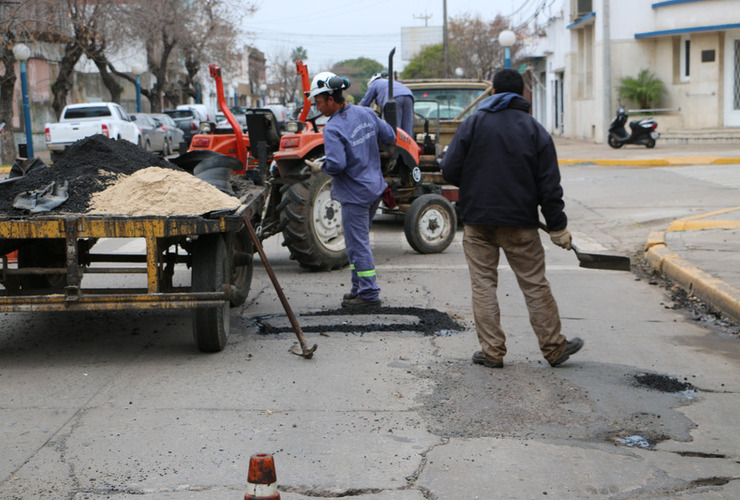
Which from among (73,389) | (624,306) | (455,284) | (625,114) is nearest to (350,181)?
(455,284)

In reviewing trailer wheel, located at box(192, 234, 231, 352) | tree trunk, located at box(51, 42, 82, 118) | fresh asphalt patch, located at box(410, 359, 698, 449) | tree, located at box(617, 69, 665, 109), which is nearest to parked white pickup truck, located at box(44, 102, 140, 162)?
tree trunk, located at box(51, 42, 82, 118)

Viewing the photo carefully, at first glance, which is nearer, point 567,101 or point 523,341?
point 523,341

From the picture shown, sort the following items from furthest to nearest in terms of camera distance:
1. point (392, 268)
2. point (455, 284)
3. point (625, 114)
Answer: point (625, 114), point (392, 268), point (455, 284)

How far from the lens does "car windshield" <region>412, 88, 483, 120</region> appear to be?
52.1 ft

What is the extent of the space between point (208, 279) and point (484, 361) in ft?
6.25

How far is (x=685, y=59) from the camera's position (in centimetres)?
3183

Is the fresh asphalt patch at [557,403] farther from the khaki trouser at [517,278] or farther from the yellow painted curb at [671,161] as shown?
the yellow painted curb at [671,161]

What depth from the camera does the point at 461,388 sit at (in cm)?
558

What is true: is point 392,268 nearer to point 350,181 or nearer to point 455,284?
point 455,284

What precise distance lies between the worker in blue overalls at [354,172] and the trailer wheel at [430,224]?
2.77 metres

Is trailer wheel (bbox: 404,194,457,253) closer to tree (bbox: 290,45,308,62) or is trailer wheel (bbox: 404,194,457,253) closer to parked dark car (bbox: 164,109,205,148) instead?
parked dark car (bbox: 164,109,205,148)

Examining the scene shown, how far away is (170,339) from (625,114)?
77.5 feet

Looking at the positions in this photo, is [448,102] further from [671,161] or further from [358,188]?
[671,161]

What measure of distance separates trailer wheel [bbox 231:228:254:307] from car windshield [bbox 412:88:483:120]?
8.15 meters
